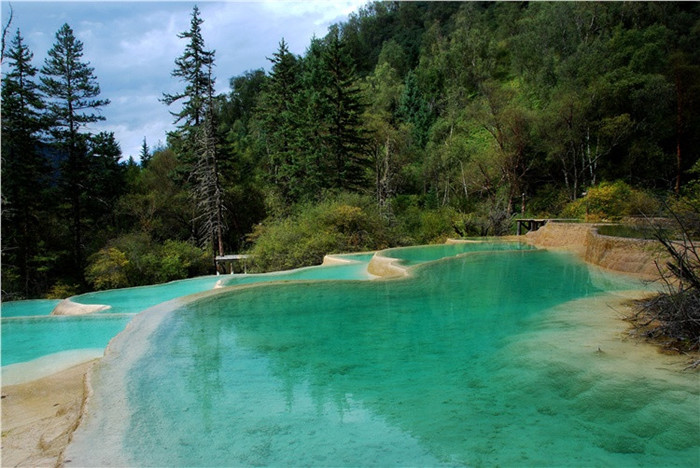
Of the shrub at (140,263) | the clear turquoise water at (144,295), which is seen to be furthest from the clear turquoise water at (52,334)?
the shrub at (140,263)

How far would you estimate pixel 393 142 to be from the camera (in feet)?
84.5

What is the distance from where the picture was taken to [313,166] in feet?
69.1

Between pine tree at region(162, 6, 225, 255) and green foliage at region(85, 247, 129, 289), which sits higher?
pine tree at region(162, 6, 225, 255)

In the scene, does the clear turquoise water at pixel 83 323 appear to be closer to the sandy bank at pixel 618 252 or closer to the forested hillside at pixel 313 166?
the forested hillside at pixel 313 166

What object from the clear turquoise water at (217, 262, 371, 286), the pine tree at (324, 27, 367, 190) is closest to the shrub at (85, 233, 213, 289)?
the pine tree at (324, 27, 367, 190)

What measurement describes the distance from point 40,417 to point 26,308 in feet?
34.4

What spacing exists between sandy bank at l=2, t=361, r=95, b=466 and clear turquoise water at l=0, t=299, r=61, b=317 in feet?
26.4

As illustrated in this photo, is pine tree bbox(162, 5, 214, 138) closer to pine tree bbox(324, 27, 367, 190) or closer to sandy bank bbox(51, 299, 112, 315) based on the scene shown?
pine tree bbox(324, 27, 367, 190)

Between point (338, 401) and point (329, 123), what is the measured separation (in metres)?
19.4

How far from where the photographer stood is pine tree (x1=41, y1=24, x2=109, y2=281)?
64.5 ft

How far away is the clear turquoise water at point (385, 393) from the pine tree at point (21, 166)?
16.4 m

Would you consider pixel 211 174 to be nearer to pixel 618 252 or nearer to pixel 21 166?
pixel 21 166

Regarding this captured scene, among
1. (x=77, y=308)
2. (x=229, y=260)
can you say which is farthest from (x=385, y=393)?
(x=229, y=260)

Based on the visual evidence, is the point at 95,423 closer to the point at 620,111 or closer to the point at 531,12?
the point at 620,111
